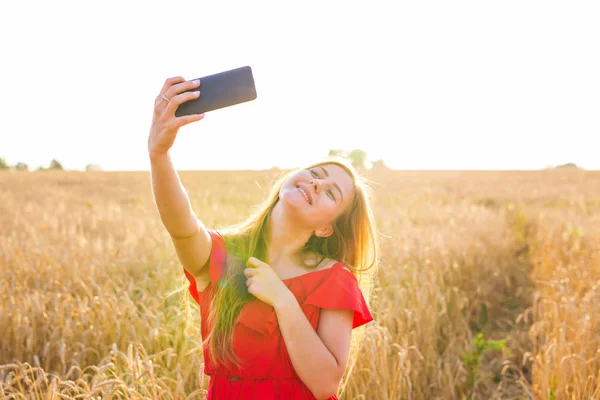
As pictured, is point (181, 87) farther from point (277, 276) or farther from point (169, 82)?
point (277, 276)

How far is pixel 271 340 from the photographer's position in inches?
58.2

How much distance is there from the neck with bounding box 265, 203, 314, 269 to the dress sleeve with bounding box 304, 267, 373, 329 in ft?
0.52

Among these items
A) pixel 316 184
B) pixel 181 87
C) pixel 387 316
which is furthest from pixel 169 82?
pixel 387 316

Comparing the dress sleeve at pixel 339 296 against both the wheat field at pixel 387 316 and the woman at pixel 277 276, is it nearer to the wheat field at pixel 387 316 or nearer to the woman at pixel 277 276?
the woman at pixel 277 276

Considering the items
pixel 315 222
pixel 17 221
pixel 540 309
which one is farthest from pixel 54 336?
pixel 17 221

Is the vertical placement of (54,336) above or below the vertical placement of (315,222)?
below

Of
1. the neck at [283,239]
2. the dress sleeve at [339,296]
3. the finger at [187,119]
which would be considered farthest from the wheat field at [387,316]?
the finger at [187,119]

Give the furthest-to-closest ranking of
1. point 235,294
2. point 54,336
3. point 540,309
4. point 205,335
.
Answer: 1. point 540,309
2. point 54,336
3. point 205,335
4. point 235,294

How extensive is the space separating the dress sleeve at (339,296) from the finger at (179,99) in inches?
25.8

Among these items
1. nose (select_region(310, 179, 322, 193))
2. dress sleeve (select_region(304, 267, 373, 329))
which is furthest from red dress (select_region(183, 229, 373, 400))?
nose (select_region(310, 179, 322, 193))

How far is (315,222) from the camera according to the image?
62.7 inches

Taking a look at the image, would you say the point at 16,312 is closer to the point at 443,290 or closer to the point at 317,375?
the point at 317,375

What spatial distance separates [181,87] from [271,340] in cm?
75

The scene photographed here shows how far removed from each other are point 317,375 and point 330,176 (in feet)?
2.07
